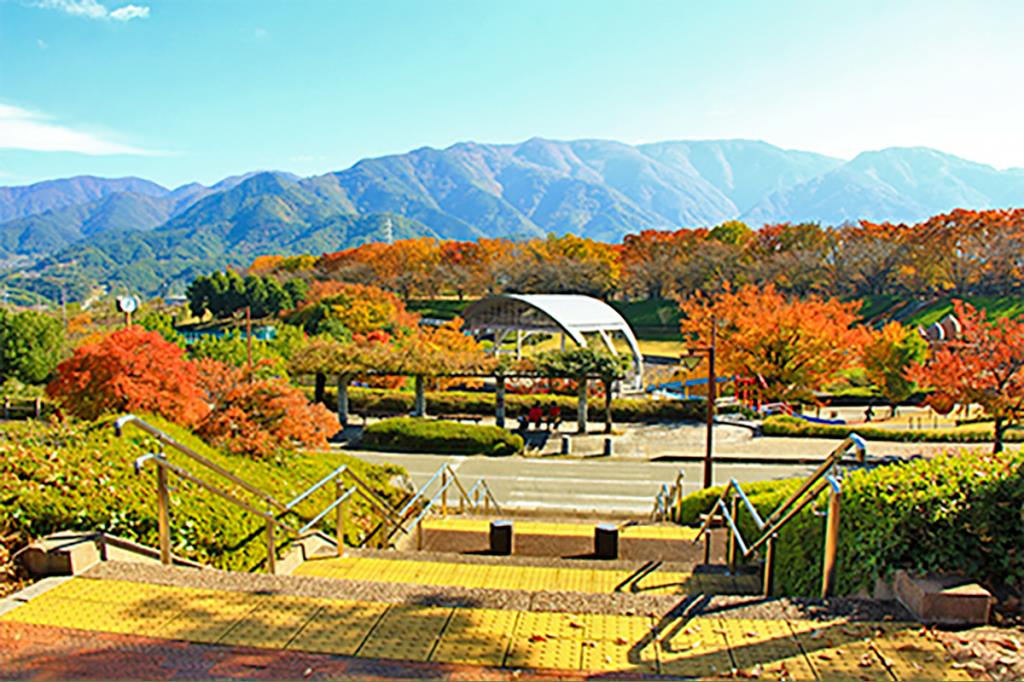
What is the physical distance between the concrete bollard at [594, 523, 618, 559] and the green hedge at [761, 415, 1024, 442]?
16982mm

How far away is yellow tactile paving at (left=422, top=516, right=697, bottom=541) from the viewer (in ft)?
32.9

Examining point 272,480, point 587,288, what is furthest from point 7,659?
point 587,288

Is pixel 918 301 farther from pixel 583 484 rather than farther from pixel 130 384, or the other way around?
pixel 130 384

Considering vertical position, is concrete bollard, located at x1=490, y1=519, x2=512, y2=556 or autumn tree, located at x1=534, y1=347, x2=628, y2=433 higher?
autumn tree, located at x1=534, y1=347, x2=628, y2=433

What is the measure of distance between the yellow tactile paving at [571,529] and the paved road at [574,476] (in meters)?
5.08

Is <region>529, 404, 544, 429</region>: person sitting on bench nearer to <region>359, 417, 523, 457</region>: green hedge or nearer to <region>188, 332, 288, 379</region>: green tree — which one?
<region>359, 417, 523, 457</region>: green hedge

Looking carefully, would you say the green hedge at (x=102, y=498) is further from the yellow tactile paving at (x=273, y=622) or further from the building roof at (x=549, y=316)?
the building roof at (x=549, y=316)

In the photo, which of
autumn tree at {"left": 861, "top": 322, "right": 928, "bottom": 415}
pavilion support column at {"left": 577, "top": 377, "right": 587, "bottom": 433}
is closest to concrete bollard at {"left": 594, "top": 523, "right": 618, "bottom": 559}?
pavilion support column at {"left": 577, "top": 377, "right": 587, "bottom": 433}

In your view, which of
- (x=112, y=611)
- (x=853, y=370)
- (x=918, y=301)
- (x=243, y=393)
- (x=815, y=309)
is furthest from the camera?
(x=918, y=301)

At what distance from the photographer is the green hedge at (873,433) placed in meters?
23.3

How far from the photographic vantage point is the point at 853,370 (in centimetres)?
4034

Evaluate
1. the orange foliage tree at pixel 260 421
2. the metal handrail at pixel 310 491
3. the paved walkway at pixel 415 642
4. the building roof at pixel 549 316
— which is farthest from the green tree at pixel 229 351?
the paved walkway at pixel 415 642

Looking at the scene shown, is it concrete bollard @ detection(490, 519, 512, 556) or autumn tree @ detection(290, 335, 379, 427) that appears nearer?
concrete bollard @ detection(490, 519, 512, 556)

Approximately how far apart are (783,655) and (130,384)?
12755mm
